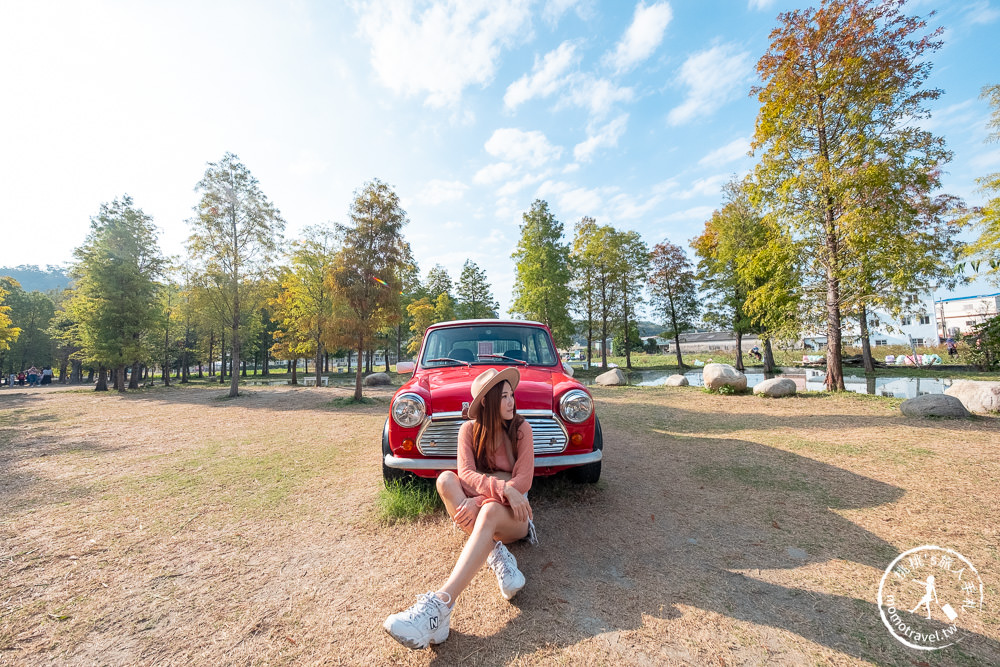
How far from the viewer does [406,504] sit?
11.8ft

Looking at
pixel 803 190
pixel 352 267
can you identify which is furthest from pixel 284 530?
pixel 803 190

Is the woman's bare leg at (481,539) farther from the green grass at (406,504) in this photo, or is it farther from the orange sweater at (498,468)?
the green grass at (406,504)

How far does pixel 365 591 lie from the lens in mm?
2531

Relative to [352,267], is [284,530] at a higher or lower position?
lower

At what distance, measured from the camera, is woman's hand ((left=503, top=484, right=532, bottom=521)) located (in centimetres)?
242

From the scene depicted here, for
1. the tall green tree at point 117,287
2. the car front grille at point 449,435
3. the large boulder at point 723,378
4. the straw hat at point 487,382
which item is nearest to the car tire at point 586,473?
the car front grille at point 449,435

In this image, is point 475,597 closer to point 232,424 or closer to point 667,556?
point 667,556

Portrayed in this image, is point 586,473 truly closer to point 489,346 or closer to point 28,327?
point 489,346

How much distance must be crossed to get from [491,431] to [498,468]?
11.1 inches

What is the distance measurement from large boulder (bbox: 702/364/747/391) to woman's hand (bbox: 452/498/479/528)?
1212 centimetres

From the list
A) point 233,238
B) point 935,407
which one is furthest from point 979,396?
point 233,238

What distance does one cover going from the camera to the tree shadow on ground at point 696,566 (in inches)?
78.3

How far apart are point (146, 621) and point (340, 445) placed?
186 inches

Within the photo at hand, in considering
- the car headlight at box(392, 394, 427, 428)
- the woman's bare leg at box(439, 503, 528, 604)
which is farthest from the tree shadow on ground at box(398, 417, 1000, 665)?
the car headlight at box(392, 394, 427, 428)
